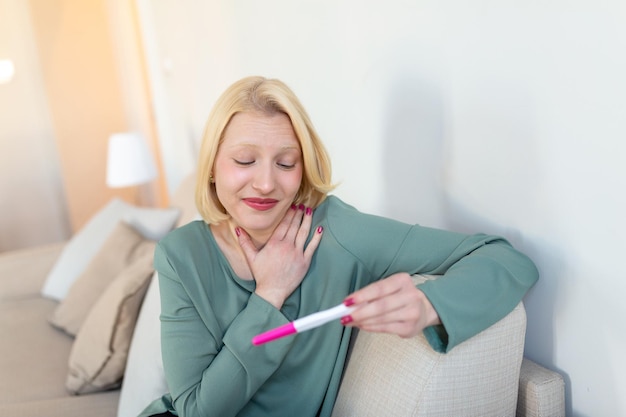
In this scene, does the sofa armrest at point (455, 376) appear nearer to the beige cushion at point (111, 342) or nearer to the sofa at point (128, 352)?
the sofa at point (128, 352)

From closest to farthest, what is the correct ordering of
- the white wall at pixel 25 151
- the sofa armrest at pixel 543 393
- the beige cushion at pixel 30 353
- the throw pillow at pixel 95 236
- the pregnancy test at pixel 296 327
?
the pregnancy test at pixel 296 327, the sofa armrest at pixel 543 393, the beige cushion at pixel 30 353, the throw pillow at pixel 95 236, the white wall at pixel 25 151

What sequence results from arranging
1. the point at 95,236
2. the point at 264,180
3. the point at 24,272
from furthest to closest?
the point at 24,272 < the point at 95,236 < the point at 264,180

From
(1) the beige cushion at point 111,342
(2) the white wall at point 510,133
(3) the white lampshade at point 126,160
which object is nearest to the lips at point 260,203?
(2) the white wall at point 510,133

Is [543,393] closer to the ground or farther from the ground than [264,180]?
closer to the ground

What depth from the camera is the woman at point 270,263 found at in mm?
1130

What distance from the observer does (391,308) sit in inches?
36.0

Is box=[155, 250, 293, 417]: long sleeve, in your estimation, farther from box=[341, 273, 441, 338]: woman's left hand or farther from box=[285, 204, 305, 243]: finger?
box=[341, 273, 441, 338]: woman's left hand

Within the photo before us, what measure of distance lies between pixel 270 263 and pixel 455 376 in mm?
388

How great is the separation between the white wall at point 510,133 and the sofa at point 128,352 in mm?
105

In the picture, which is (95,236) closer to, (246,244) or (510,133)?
(246,244)

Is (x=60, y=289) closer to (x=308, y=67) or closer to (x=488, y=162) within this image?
(x=308, y=67)

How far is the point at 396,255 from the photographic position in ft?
3.94

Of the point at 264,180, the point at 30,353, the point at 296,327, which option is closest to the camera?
the point at 296,327

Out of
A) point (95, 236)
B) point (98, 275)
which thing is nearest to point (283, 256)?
point (98, 275)
